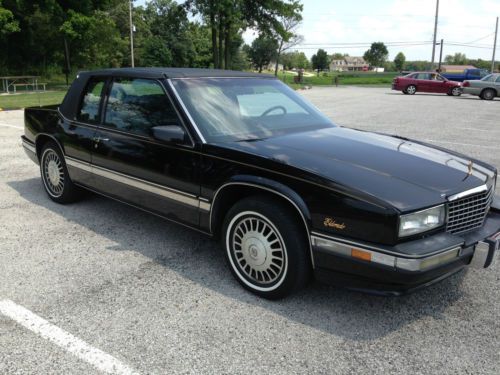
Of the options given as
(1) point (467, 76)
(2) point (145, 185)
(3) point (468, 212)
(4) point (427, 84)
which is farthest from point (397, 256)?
(1) point (467, 76)

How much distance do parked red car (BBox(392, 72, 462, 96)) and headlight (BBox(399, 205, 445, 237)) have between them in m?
28.5

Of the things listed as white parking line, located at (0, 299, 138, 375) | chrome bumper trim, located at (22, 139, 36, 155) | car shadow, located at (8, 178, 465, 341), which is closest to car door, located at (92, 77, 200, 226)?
car shadow, located at (8, 178, 465, 341)

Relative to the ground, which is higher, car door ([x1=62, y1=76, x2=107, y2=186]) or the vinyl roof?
the vinyl roof

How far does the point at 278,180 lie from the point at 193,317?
3.48 feet

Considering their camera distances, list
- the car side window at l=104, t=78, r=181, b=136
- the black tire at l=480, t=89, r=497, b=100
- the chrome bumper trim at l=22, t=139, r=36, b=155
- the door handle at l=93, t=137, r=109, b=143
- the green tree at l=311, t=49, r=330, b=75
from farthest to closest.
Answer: the green tree at l=311, t=49, r=330, b=75, the black tire at l=480, t=89, r=497, b=100, the chrome bumper trim at l=22, t=139, r=36, b=155, the door handle at l=93, t=137, r=109, b=143, the car side window at l=104, t=78, r=181, b=136

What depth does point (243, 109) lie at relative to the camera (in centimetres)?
398

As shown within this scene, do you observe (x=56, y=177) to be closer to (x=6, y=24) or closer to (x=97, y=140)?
(x=97, y=140)

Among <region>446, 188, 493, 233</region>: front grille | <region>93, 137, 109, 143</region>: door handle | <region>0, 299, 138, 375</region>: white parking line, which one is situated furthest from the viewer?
<region>93, 137, 109, 143</region>: door handle

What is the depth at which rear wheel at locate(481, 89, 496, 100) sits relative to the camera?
24719 mm

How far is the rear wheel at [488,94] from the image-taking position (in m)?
24.7

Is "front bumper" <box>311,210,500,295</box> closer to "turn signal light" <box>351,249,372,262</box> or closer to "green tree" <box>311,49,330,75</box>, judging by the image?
"turn signal light" <box>351,249,372,262</box>

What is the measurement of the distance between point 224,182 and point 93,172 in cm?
187

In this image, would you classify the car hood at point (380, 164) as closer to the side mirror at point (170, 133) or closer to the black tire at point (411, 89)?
the side mirror at point (170, 133)

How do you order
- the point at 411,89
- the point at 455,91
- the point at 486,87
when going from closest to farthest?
the point at 486,87 < the point at 455,91 < the point at 411,89
